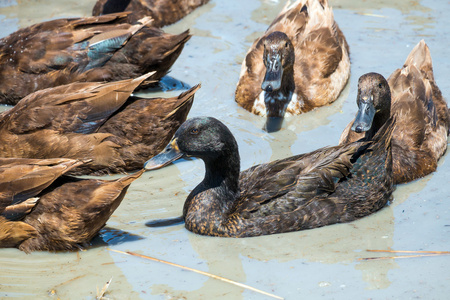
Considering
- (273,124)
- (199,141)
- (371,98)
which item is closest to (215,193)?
(199,141)

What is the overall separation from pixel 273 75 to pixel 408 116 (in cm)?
161

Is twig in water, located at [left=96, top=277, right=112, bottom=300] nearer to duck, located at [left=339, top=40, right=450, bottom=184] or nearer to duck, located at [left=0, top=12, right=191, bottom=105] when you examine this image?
duck, located at [left=339, top=40, right=450, bottom=184]

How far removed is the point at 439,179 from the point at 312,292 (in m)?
2.25

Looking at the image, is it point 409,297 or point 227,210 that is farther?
point 227,210

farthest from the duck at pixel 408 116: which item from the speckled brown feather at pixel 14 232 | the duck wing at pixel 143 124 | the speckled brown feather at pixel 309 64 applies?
the speckled brown feather at pixel 14 232

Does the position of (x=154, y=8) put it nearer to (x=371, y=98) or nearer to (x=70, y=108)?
(x=70, y=108)

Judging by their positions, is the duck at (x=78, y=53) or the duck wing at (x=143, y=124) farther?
the duck at (x=78, y=53)

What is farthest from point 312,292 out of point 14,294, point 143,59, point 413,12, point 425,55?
point 413,12

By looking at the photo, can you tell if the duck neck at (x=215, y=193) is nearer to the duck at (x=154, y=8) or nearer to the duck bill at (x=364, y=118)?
the duck bill at (x=364, y=118)

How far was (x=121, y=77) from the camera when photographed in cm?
809

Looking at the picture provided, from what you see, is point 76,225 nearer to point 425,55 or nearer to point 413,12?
point 425,55

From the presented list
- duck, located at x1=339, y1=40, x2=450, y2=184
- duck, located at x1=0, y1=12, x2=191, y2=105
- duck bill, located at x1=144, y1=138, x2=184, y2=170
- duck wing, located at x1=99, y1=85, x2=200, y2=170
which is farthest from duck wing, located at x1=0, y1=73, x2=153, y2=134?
duck, located at x1=339, y1=40, x2=450, y2=184

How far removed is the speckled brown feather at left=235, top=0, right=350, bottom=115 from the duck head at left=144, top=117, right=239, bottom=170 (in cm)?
238

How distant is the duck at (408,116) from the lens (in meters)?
6.24
